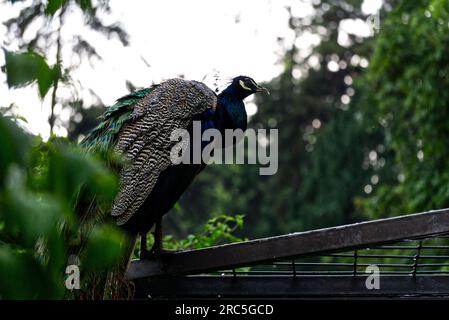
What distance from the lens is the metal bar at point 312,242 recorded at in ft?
8.51

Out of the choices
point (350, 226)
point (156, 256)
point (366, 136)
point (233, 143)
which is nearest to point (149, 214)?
point (156, 256)

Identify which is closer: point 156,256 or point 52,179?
point 52,179

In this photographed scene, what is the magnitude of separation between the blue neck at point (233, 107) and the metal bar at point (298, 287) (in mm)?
920

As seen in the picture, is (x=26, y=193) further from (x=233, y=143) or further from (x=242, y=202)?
(x=242, y=202)

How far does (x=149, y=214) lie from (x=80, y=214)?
0.36 m

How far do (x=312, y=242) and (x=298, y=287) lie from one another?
41 centimetres

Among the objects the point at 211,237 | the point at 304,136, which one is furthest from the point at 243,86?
the point at 304,136

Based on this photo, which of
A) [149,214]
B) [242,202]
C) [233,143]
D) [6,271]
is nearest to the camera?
[6,271]

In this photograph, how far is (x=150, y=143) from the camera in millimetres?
3348

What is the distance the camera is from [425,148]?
8.75m

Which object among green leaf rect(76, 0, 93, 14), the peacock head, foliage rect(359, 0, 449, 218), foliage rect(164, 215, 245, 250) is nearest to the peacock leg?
the peacock head

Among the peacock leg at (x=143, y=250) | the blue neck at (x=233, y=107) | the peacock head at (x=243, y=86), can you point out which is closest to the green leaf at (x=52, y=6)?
the peacock leg at (x=143, y=250)

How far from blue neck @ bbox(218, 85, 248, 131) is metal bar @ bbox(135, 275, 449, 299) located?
0.92 m

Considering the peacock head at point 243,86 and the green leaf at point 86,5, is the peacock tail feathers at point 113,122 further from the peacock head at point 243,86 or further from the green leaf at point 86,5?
the green leaf at point 86,5
